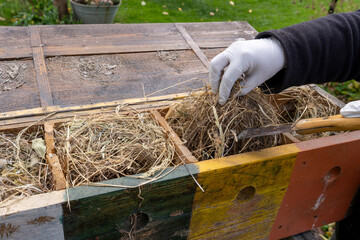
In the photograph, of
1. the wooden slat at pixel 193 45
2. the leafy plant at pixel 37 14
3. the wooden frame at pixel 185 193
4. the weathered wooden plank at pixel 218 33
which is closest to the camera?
the wooden frame at pixel 185 193

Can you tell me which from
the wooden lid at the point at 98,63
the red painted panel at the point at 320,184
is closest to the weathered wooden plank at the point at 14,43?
the wooden lid at the point at 98,63

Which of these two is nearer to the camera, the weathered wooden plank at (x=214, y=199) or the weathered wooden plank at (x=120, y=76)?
the weathered wooden plank at (x=214, y=199)

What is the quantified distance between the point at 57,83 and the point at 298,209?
175 centimetres

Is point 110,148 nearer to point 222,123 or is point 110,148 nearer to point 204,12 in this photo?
point 222,123

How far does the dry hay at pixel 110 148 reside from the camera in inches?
58.2

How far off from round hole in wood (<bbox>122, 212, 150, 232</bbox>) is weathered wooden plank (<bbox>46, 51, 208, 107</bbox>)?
0.90 m

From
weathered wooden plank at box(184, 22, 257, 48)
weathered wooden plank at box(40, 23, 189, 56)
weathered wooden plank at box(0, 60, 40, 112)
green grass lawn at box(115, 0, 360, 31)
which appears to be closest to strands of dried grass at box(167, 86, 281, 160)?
weathered wooden plank at box(0, 60, 40, 112)

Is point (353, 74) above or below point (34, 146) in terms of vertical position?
above

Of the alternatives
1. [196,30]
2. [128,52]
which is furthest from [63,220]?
[196,30]

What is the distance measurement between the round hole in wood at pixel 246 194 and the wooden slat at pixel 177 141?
0.39 metres

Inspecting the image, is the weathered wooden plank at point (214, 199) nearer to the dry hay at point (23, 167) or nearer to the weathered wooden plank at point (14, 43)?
the dry hay at point (23, 167)

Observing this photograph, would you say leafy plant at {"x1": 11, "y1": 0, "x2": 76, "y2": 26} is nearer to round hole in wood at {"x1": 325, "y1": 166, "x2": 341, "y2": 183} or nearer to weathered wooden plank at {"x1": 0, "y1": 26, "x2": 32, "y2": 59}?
weathered wooden plank at {"x1": 0, "y1": 26, "x2": 32, "y2": 59}

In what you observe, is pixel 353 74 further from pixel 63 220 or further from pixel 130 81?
pixel 63 220

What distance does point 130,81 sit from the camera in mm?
2344
